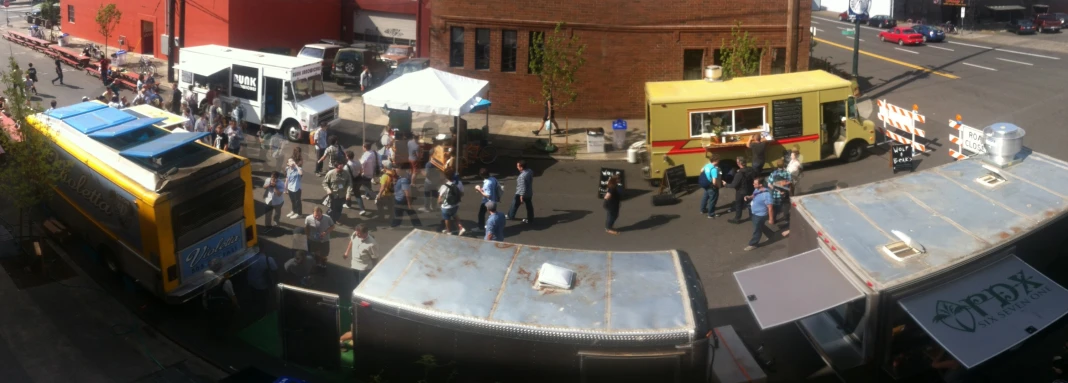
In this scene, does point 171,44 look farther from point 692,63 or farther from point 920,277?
point 920,277

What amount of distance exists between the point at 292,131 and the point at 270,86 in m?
1.47

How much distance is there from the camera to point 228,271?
1388 cm

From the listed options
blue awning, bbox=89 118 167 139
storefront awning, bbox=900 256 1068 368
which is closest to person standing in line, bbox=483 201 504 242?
blue awning, bbox=89 118 167 139

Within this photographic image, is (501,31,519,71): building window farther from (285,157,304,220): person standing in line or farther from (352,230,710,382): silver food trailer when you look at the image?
(352,230,710,382): silver food trailer

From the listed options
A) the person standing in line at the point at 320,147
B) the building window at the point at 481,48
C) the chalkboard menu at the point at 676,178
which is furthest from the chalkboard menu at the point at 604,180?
the building window at the point at 481,48

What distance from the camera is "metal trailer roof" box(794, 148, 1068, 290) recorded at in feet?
33.5

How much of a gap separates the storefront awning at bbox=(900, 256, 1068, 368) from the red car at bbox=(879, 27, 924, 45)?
35.6 meters

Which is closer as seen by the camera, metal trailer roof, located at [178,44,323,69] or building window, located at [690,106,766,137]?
building window, located at [690,106,766,137]

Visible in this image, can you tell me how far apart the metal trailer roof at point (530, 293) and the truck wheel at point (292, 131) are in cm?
1366

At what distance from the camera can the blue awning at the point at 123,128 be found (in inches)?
547

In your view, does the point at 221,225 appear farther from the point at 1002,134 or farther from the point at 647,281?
the point at 1002,134

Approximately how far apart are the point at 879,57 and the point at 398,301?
112 feet

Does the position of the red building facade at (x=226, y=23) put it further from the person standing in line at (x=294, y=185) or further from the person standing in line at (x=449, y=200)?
the person standing in line at (x=449, y=200)

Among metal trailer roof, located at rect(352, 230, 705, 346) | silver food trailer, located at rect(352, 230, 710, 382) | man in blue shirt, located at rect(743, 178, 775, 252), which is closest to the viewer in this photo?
silver food trailer, located at rect(352, 230, 710, 382)
